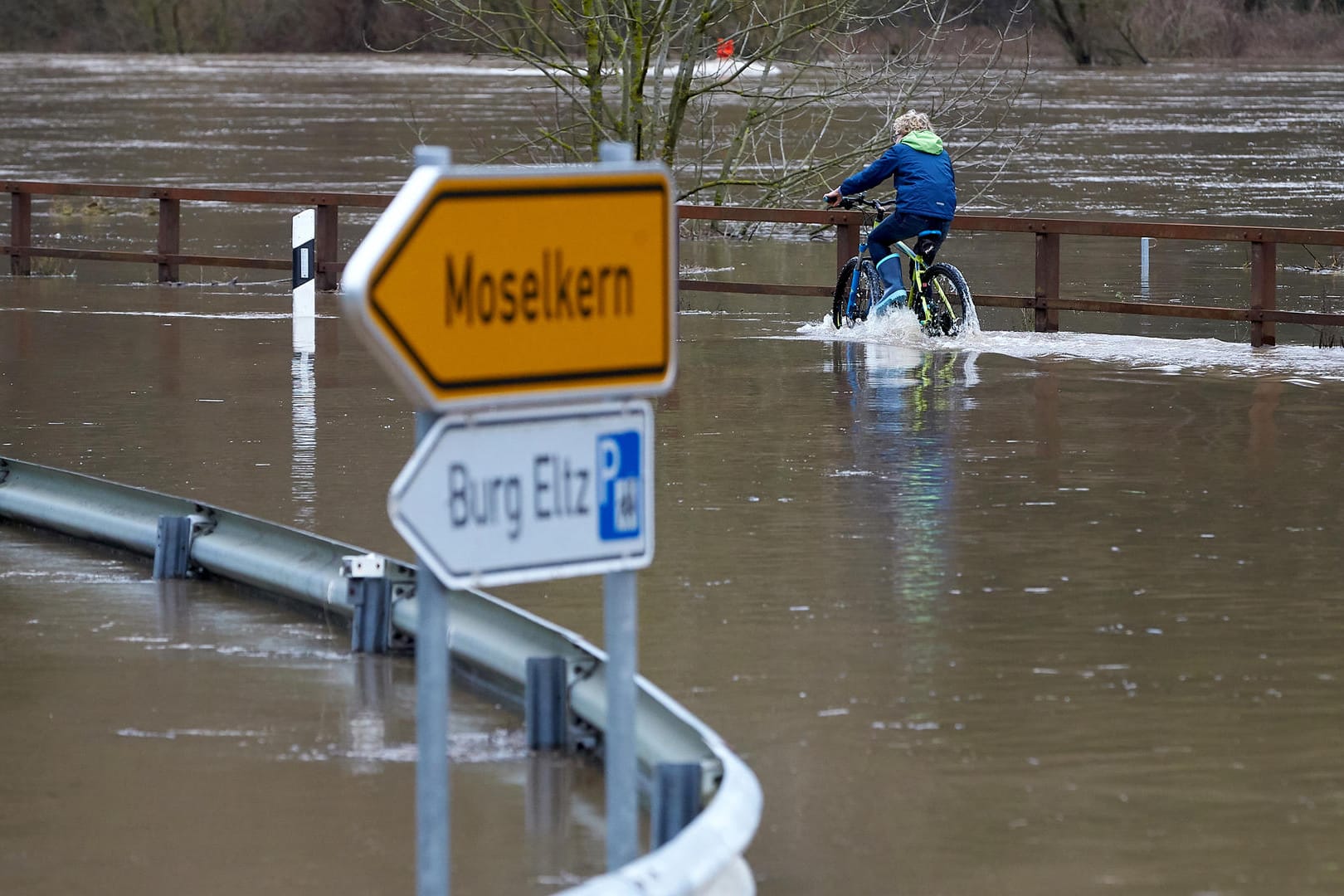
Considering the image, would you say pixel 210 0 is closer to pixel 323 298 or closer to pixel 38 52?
pixel 38 52

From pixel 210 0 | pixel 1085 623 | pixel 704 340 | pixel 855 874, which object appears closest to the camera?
pixel 855 874

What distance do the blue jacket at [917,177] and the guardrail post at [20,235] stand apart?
10.2 meters

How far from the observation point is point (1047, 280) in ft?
57.1

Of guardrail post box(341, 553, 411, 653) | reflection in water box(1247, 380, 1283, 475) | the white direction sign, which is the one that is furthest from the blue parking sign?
reflection in water box(1247, 380, 1283, 475)

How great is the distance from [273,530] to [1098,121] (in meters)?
52.8

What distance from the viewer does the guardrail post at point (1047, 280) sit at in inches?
685

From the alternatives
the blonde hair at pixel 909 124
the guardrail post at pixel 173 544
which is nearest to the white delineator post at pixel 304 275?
the blonde hair at pixel 909 124

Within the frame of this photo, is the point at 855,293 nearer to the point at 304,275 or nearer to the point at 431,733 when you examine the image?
the point at 304,275

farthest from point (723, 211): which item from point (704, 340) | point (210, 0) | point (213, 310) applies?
point (210, 0)

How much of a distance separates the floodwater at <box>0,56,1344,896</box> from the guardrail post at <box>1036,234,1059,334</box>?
26.1 inches

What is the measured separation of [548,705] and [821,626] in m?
1.63

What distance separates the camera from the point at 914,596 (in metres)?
8.16

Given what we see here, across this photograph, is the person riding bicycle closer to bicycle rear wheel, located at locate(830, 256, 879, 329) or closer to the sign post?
bicycle rear wheel, located at locate(830, 256, 879, 329)

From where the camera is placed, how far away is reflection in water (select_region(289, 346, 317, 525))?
10.0m
